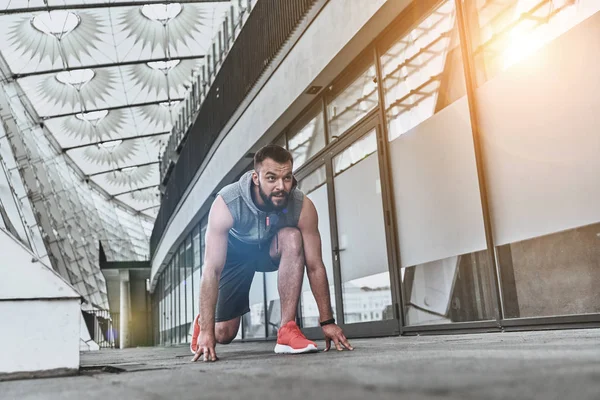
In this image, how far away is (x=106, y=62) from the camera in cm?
1734

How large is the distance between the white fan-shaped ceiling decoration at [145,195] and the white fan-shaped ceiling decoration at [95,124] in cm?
891

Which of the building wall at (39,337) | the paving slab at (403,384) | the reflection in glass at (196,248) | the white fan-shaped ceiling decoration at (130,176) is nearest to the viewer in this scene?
the paving slab at (403,384)

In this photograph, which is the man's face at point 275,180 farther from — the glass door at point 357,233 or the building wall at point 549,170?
the glass door at point 357,233

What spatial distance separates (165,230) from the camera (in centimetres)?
2078

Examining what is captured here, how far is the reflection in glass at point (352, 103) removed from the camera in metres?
6.70

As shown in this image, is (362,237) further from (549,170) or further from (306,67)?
(549,170)

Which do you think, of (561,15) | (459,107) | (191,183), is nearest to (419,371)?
(561,15)

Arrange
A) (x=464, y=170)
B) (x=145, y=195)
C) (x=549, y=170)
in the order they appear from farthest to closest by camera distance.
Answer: (x=145, y=195)
(x=464, y=170)
(x=549, y=170)

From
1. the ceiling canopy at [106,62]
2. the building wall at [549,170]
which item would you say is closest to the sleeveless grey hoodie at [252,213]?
the building wall at [549,170]

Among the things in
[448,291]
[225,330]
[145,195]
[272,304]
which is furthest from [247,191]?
[145,195]

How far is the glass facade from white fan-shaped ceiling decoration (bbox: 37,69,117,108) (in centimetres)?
1241

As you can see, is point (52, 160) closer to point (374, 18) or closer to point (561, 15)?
point (374, 18)

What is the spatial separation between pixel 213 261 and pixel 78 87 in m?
17.1

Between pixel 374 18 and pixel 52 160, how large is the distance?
22203mm
